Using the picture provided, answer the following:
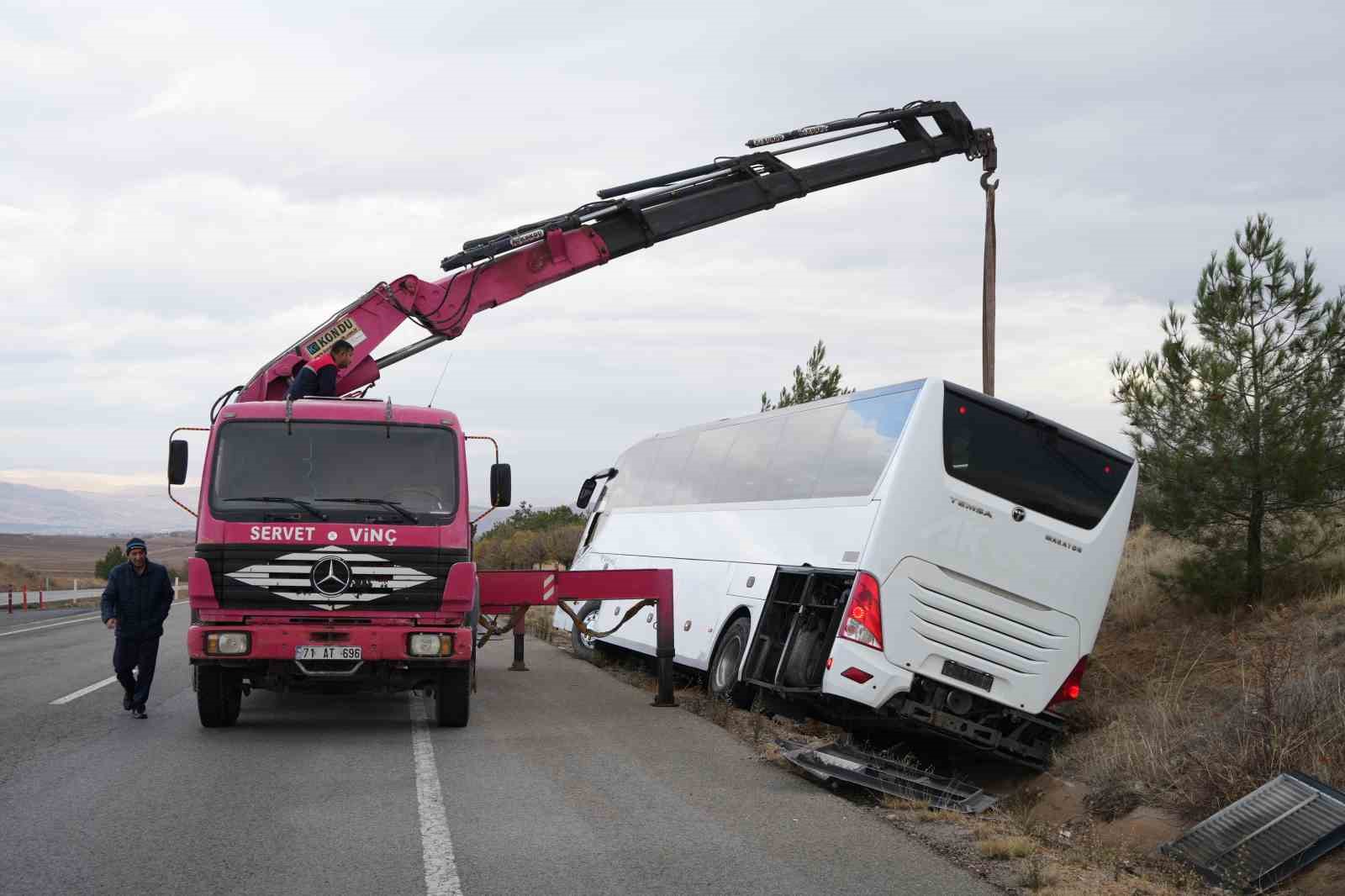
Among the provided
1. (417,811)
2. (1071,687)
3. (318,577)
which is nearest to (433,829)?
(417,811)

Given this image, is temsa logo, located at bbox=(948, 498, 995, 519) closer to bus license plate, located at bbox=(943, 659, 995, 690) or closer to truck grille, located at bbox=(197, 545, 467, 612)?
bus license plate, located at bbox=(943, 659, 995, 690)

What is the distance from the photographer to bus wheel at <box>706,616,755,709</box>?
13.1 meters

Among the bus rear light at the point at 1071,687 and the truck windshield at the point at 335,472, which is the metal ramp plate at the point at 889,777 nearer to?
the bus rear light at the point at 1071,687

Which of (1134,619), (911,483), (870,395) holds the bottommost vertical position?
(1134,619)

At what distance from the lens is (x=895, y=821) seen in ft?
26.1

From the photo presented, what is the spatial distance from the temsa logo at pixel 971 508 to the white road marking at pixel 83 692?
29.1 ft

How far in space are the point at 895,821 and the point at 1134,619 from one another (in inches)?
310

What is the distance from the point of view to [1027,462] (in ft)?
36.0

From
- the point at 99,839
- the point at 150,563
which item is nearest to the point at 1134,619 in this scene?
the point at 150,563

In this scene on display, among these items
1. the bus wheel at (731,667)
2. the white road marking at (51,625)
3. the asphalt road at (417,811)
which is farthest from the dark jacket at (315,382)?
the white road marking at (51,625)

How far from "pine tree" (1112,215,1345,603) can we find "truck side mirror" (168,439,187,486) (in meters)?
9.68

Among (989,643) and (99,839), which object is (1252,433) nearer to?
(989,643)

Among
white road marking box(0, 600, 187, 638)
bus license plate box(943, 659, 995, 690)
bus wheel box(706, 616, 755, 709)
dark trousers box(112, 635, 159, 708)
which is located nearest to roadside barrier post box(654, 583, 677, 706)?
bus wheel box(706, 616, 755, 709)

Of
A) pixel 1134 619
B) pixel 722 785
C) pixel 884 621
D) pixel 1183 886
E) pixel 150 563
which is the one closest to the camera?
pixel 1183 886
